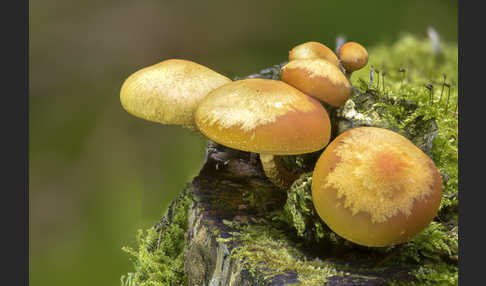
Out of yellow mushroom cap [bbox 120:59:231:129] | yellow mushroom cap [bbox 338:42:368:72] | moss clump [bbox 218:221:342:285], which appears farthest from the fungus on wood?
yellow mushroom cap [bbox 120:59:231:129]

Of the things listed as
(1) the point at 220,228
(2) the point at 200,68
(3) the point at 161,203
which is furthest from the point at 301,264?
(3) the point at 161,203

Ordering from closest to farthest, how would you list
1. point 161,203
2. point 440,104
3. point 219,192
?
point 219,192
point 440,104
point 161,203

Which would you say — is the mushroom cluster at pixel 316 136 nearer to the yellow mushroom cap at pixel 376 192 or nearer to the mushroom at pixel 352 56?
the yellow mushroom cap at pixel 376 192

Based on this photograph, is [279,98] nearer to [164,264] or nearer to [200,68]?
[200,68]

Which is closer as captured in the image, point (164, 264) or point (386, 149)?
point (386, 149)

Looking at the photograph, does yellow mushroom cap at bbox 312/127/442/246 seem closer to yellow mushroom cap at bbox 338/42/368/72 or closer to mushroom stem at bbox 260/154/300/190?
mushroom stem at bbox 260/154/300/190

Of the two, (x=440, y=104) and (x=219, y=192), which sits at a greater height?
(x=440, y=104)

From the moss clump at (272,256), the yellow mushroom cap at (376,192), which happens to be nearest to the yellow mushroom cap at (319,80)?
the yellow mushroom cap at (376,192)
